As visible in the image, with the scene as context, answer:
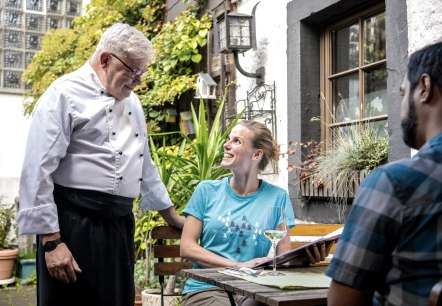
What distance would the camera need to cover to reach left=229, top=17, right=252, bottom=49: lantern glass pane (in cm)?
532

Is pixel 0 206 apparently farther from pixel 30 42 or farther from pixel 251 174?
pixel 251 174

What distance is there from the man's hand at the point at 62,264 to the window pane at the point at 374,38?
2.63 m

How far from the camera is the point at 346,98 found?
455 centimetres

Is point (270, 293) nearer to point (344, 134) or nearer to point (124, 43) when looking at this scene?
point (124, 43)


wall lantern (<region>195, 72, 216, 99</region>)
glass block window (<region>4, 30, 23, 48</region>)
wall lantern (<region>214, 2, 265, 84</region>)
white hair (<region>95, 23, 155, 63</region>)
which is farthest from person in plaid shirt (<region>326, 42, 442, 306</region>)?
glass block window (<region>4, 30, 23, 48</region>)

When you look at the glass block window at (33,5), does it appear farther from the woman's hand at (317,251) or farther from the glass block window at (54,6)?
the woman's hand at (317,251)

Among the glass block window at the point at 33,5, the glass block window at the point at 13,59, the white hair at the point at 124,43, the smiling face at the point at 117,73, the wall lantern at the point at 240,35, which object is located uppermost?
the glass block window at the point at 33,5

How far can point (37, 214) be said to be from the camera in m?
2.34

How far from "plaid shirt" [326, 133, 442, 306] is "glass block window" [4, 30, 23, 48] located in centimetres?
999

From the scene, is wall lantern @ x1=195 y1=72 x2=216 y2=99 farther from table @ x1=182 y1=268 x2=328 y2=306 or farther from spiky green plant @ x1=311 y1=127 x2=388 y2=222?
table @ x1=182 y1=268 x2=328 y2=306

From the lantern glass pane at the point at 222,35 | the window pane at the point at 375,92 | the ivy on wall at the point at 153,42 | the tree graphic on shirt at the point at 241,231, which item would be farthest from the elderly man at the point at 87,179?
the ivy on wall at the point at 153,42

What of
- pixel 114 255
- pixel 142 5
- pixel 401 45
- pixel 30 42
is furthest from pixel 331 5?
pixel 30 42

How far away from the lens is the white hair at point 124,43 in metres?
2.55

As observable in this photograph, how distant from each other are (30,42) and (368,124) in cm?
772
